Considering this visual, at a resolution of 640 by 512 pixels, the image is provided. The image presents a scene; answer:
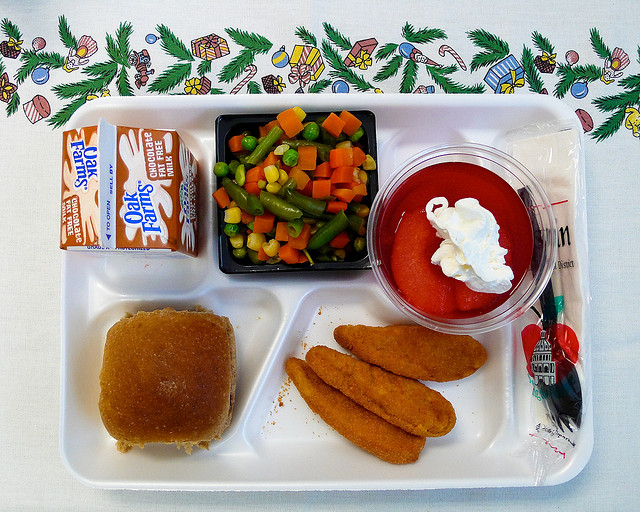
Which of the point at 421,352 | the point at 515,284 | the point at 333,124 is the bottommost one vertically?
the point at 421,352

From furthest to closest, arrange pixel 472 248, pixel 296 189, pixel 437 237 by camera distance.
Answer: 1. pixel 296 189
2. pixel 437 237
3. pixel 472 248

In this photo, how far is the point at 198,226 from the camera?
71.7 inches

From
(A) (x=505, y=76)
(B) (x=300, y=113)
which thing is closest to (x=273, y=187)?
(B) (x=300, y=113)

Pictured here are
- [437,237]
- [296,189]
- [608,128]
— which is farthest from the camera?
[608,128]

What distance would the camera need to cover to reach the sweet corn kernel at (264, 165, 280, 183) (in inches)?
63.2

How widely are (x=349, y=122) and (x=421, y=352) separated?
0.84 metres

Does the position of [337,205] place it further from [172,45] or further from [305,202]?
[172,45]

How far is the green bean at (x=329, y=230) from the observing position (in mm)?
1618

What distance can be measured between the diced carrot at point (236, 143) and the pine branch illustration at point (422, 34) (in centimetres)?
81

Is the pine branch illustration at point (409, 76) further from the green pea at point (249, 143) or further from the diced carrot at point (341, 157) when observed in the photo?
the green pea at point (249, 143)

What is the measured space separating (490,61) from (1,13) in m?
1.94

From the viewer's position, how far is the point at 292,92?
197 cm

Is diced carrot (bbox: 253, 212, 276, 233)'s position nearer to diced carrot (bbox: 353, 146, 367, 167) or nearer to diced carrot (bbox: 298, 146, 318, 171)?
diced carrot (bbox: 298, 146, 318, 171)

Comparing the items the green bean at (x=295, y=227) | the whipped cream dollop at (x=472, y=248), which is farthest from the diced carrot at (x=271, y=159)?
the whipped cream dollop at (x=472, y=248)
